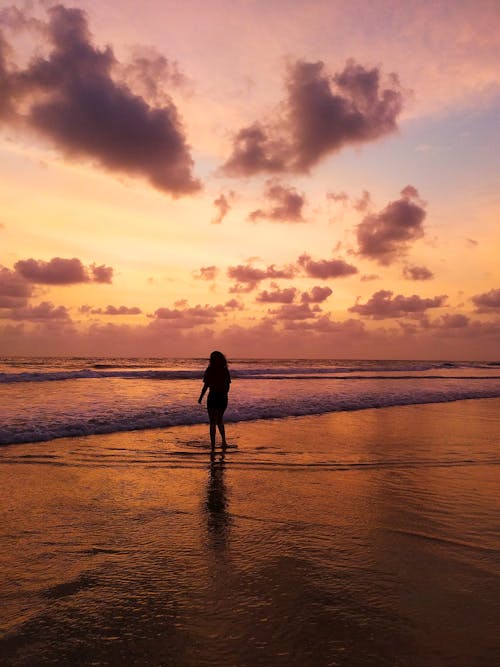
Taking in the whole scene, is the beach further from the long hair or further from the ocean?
the long hair

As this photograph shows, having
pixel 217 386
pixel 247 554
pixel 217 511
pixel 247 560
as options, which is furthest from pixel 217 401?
pixel 247 560

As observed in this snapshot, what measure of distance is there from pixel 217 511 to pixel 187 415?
9719mm

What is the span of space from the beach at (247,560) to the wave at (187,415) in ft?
8.75

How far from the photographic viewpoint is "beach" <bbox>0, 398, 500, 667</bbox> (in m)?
3.37

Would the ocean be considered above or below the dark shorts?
below

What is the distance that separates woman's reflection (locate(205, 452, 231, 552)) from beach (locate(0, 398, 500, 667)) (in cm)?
3

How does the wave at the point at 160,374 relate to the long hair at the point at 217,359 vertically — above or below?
below

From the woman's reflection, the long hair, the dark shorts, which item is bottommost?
the woman's reflection

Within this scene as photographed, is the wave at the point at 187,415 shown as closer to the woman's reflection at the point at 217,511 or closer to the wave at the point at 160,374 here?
the woman's reflection at the point at 217,511

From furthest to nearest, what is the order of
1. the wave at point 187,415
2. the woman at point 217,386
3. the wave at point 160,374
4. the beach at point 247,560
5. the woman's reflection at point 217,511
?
the wave at point 160,374 < the wave at point 187,415 < the woman at point 217,386 < the woman's reflection at point 217,511 < the beach at point 247,560

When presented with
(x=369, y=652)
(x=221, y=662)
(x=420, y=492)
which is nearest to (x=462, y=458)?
(x=420, y=492)

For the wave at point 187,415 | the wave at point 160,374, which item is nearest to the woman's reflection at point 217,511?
the wave at point 187,415

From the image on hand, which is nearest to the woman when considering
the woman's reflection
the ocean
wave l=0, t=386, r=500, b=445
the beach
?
the ocean

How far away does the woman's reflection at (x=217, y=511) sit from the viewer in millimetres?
5394
